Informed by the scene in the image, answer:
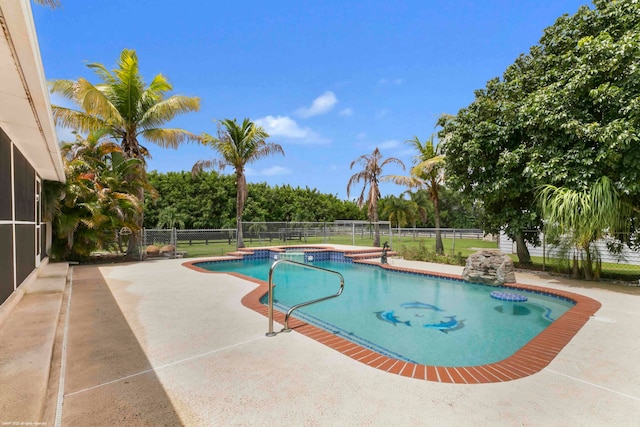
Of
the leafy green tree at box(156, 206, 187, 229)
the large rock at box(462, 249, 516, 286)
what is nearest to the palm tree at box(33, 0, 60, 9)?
the large rock at box(462, 249, 516, 286)

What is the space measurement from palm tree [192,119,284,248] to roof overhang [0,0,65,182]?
9.59 m

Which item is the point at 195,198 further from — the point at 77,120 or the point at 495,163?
the point at 495,163

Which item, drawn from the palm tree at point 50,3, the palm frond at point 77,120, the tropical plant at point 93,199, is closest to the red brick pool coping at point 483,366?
the palm tree at point 50,3

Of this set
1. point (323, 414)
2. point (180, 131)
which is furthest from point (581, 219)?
point (180, 131)

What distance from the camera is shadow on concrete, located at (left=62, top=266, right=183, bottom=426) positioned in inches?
89.1

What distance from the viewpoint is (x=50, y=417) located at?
224 centimetres

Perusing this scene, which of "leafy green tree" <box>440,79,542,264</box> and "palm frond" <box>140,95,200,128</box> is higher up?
"palm frond" <box>140,95,200,128</box>

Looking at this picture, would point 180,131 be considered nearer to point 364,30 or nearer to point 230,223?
point 364,30

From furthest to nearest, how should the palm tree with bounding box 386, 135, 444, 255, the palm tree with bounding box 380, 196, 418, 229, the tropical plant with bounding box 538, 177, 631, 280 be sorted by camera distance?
1. the palm tree with bounding box 380, 196, 418, 229
2. the palm tree with bounding box 386, 135, 444, 255
3. the tropical plant with bounding box 538, 177, 631, 280

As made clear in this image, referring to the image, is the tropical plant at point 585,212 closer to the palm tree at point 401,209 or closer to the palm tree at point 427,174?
the palm tree at point 427,174

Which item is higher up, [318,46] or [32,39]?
[318,46]

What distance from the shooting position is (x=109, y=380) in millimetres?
2779

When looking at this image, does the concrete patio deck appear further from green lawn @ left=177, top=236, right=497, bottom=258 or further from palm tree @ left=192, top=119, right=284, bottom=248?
palm tree @ left=192, top=119, right=284, bottom=248

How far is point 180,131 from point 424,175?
11535 mm
